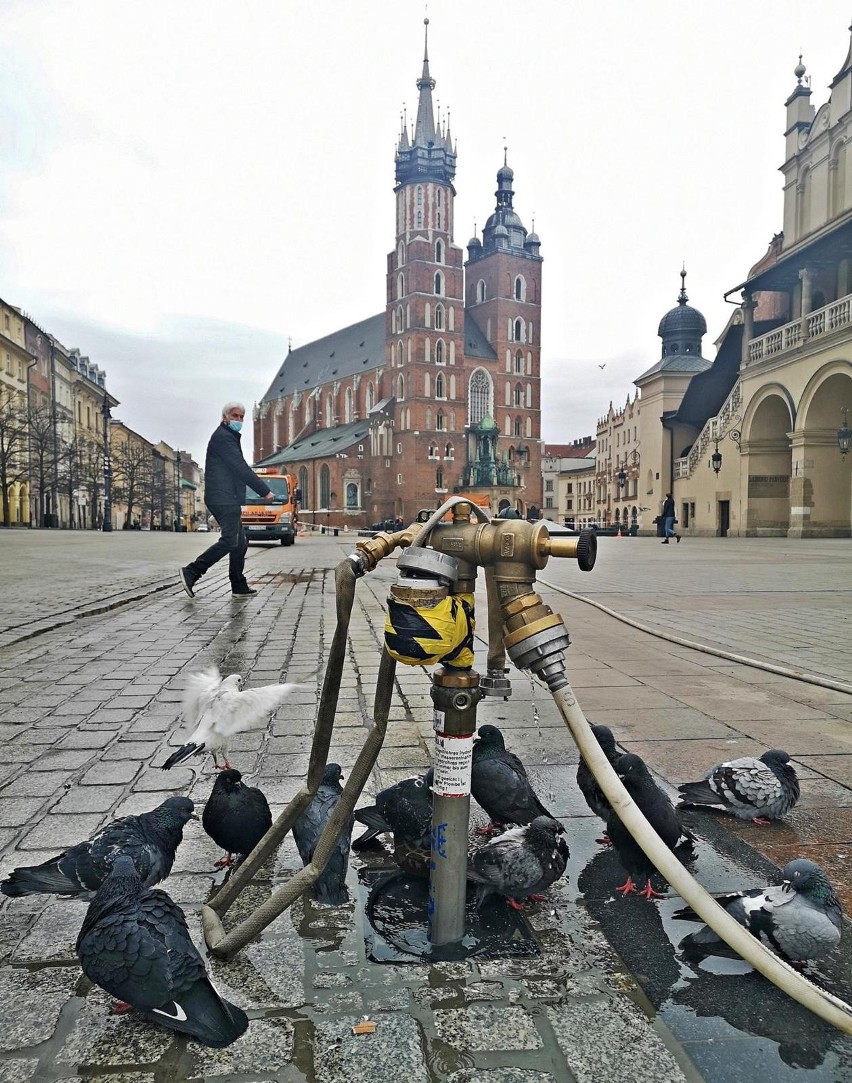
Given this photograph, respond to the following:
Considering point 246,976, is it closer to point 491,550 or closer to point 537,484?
point 491,550

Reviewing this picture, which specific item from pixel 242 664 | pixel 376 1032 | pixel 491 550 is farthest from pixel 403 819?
pixel 242 664

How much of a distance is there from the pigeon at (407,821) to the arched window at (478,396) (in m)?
81.3

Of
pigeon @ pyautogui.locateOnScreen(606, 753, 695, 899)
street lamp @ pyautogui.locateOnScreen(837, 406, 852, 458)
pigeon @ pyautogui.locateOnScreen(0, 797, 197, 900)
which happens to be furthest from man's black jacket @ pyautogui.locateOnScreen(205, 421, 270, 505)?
street lamp @ pyautogui.locateOnScreen(837, 406, 852, 458)

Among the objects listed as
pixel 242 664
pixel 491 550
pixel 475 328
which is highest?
pixel 475 328

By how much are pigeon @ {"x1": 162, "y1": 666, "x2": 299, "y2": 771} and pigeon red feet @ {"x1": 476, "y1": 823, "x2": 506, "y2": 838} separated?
82cm

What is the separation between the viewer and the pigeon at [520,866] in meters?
2.05

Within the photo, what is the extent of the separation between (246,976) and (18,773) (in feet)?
5.82

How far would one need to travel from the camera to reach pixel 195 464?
17975 cm

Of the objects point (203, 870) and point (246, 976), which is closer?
point (246, 976)

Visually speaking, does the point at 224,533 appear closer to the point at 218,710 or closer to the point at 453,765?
the point at 218,710

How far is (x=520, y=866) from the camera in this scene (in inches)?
80.8

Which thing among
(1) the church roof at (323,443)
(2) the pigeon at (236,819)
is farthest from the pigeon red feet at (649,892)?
(1) the church roof at (323,443)

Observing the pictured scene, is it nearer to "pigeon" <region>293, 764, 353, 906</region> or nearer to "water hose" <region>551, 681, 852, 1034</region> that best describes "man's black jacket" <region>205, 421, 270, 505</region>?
"pigeon" <region>293, 764, 353, 906</region>

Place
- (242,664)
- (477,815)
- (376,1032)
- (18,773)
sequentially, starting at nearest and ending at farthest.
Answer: (376,1032), (477,815), (18,773), (242,664)
